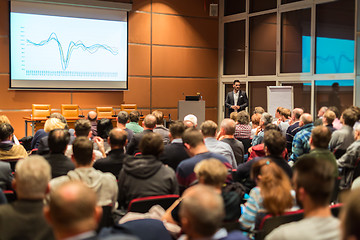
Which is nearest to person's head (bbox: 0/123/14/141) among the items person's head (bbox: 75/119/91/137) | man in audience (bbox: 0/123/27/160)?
man in audience (bbox: 0/123/27/160)

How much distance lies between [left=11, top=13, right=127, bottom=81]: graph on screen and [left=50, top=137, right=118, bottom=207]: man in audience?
23.4ft

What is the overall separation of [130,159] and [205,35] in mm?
9473

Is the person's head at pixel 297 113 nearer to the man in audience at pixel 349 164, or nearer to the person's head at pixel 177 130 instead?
the man in audience at pixel 349 164

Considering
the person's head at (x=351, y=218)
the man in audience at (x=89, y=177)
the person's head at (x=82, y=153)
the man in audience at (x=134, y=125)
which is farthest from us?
the man in audience at (x=134, y=125)

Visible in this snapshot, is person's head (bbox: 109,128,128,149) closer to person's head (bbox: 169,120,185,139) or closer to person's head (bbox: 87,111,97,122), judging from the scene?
person's head (bbox: 169,120,185,139)

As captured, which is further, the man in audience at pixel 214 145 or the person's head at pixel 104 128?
the person's head at pixel 104 128

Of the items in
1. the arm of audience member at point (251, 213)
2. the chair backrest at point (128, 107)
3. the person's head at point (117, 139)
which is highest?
the chair backrest at point (128, 107)

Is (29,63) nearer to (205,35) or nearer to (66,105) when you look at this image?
(66,105)

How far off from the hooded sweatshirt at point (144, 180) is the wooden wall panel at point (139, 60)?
801 cm

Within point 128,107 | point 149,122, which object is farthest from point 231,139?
point 128,107

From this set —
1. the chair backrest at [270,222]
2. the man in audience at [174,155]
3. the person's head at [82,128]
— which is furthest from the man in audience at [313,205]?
the person's head at [82,128]

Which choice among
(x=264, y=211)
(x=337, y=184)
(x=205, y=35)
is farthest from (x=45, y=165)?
(x=205, y=35)

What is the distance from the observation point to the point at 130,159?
3.21 meters

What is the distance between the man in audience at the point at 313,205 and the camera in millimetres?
1759
